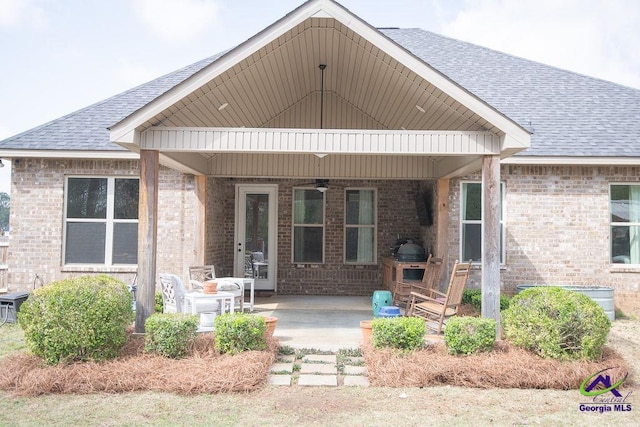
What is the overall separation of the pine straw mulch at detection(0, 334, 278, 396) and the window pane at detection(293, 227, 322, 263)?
649 centimetres

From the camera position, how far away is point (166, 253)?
34.3 feet

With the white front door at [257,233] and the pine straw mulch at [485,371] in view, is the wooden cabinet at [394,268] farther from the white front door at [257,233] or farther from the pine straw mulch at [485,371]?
the pine straw mulch at [485,371]

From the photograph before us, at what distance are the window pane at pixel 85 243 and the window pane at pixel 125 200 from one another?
0.40 m

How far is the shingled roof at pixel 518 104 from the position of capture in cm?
1011

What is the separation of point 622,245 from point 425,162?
4149mm

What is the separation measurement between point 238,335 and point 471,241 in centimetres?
600

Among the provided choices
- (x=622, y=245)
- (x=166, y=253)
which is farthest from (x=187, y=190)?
(x=622, y=245)

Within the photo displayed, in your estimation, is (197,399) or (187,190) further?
(187,190)

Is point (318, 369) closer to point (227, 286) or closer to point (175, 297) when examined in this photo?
point (175, 297)

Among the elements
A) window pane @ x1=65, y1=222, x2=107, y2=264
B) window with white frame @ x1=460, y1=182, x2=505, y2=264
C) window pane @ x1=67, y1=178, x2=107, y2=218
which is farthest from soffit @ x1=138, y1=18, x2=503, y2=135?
window pane @ x1=65, y1=222, x2=107, y2=264

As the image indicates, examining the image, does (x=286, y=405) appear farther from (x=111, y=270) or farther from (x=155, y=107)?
(x=111, y=270)

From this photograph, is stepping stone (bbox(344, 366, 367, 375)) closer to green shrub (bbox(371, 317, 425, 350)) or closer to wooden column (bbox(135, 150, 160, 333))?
green shrub (bbox(371, 317, 425, 350))

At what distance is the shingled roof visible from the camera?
10109 millimetres

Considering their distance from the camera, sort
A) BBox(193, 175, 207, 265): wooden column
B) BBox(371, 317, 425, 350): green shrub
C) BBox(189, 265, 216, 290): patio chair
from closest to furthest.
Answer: BBox(371, 317, 425, 350): green shrub, BBox(189, 265, 216, 290): patio chair, BBox(193, 175, 207, 265): wooden column
